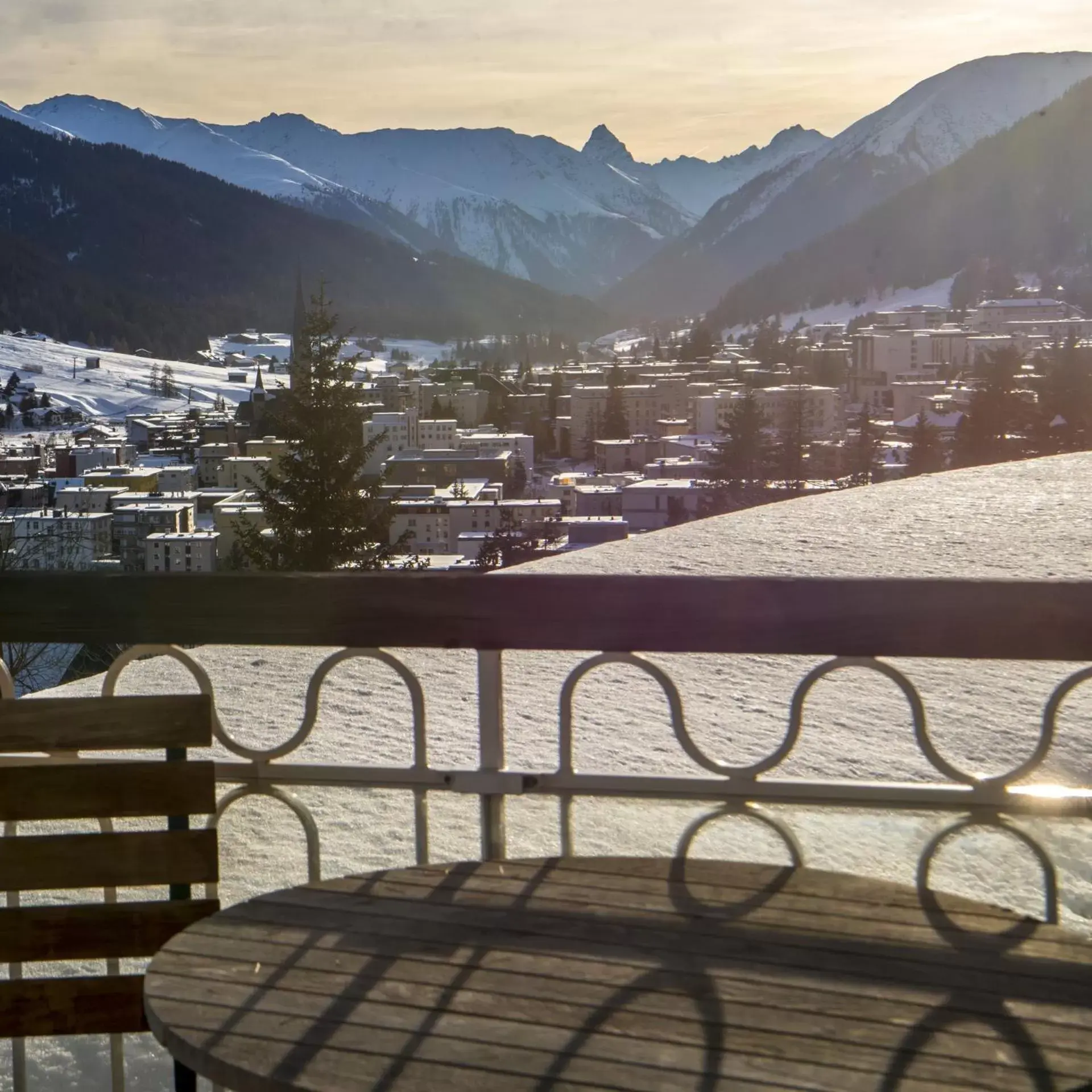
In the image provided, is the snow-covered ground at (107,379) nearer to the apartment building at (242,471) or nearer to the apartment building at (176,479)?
the apartment building at (176,479)

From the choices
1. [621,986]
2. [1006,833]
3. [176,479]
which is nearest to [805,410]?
[176,479]

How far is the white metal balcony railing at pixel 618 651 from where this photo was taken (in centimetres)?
128

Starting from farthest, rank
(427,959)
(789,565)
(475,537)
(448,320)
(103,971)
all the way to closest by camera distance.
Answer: (448,320), (475,537), (789,565), (103,971), (427,959)

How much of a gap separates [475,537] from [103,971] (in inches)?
425

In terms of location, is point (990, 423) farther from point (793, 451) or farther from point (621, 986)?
point (621, 986)

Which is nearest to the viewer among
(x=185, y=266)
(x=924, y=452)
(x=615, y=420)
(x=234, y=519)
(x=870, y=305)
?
(x=234, y=519)

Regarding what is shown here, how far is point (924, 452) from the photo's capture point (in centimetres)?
1591

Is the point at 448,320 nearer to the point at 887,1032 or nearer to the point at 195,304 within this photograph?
the point at 195,304

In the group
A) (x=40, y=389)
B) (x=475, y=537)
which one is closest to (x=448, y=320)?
(x=40, y=389)

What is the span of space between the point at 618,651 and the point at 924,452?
1528cm

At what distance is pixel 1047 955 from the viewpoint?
0.96 meters

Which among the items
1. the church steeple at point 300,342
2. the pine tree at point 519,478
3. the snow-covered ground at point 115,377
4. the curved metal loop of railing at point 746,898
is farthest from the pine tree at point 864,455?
the snow-covered ground at point 115,377

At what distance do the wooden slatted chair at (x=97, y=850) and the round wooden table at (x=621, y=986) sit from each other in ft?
0.54

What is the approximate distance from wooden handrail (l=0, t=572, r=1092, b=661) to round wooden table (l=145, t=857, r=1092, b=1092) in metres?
0.26
